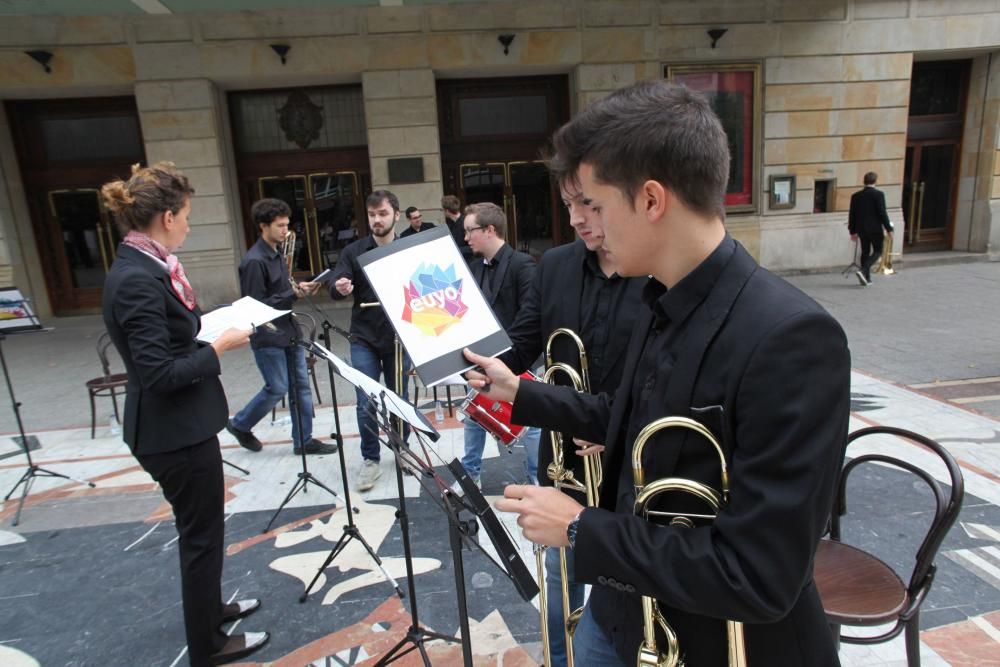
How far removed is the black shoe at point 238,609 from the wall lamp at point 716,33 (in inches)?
515

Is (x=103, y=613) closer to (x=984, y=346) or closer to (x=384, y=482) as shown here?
(x=384, y=482)

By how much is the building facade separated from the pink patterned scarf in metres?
9.62

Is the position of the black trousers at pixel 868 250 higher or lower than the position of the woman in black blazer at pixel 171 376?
lower

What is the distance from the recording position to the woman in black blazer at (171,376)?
2.39m

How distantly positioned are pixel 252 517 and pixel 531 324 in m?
2.76

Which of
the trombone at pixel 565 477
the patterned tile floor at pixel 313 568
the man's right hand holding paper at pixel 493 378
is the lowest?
the patterned tile floor at pixel 313 568

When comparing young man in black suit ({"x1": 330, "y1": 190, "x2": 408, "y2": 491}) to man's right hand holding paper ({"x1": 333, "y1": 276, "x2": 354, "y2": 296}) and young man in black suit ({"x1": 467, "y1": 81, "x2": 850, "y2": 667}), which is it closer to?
man's right hand holding paper ({"x1": 333, "y1": 276, "x2": 354, "y2": 296})

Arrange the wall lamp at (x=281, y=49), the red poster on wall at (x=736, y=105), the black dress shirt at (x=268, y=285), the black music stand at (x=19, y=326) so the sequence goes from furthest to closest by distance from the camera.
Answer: the red poster on wall at (x=736, y=105), the wall lamp at (x=281, y=49), the black dress shirt at (x=268, y=285), the black music stand at (x=19, y=326)

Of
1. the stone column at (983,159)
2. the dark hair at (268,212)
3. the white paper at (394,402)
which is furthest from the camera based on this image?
the stone column at (983,159)

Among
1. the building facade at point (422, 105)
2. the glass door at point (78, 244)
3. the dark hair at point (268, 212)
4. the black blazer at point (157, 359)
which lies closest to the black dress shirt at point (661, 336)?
the black blazer at point (157, 359)

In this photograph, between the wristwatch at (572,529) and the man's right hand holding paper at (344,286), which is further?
the man's right hand holding paper at (344,286)

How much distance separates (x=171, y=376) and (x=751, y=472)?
2.30 metres

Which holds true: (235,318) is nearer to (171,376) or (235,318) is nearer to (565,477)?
(171,376)

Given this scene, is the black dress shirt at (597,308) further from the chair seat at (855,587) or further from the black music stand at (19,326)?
the black music stand at (19,326)
